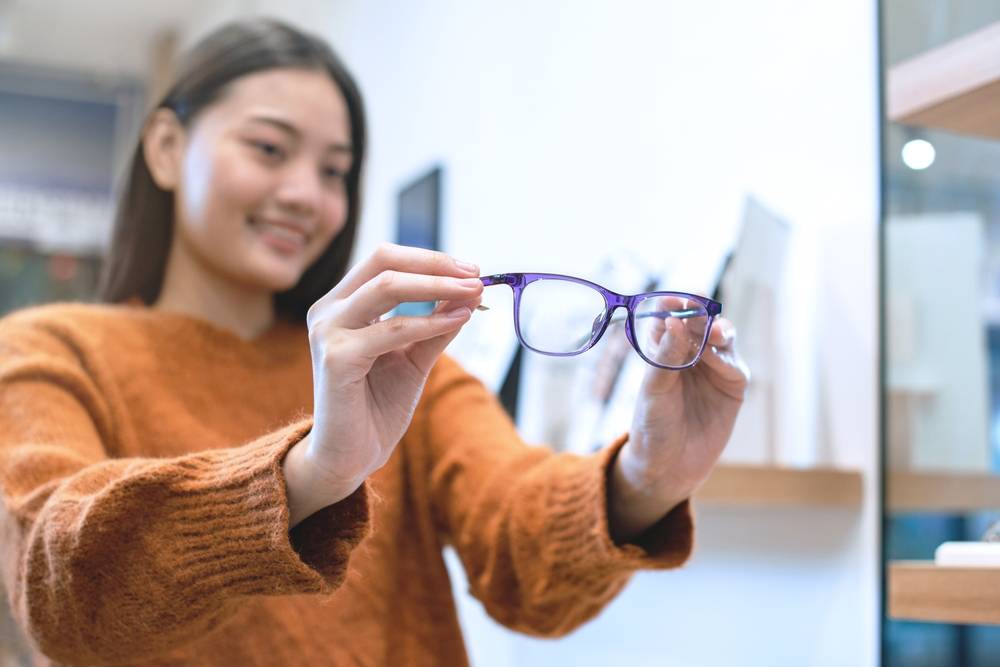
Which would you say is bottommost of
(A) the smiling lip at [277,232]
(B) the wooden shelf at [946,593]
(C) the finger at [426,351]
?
(B) the wooden shelf at [946,593]

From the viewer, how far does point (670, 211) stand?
1.27 metres

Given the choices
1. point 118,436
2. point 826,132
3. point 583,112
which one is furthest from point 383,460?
point 583,112

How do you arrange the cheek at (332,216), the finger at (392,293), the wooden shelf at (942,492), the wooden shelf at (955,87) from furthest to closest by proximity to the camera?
the cheek at (332,216), the wooden shelf at (942,492), the wooden shelf at (955,87), the finger at (392,293)

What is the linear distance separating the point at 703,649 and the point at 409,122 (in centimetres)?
124

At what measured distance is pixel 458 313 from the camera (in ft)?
1.91

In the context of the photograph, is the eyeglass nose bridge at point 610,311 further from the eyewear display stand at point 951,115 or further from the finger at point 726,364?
the eyewear display stand at point 951,115

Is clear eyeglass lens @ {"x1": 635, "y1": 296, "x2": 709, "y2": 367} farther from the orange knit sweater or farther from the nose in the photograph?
the nose

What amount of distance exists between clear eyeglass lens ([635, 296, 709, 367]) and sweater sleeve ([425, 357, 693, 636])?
14cm

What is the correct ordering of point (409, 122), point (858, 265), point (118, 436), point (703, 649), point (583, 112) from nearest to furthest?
point (118, 436)
point (858, 265)
point (703, 649)
point (583, 112)
point (409, 122)

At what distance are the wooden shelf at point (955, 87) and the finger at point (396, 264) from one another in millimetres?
364

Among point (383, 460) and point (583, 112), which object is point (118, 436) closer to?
point (383, 460)

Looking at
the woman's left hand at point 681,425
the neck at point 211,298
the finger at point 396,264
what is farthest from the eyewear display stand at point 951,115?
the neck at point 211,298

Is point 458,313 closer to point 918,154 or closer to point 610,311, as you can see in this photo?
point 610,311

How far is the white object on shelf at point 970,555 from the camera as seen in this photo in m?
0.62
